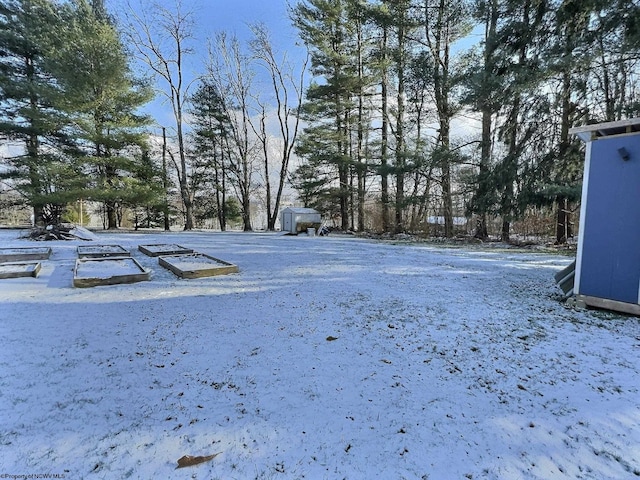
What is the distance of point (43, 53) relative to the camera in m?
12.1

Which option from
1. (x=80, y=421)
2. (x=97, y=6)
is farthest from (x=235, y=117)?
(x=80, y=421)

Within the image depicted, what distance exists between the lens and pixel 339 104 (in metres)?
15.8

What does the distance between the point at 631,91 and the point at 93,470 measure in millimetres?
10941

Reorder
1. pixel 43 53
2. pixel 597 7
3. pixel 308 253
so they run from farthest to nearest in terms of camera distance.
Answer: pixel 43 53 < pixel 308 253 < pixel 597 7

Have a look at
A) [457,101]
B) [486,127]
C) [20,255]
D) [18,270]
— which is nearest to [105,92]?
[20,255]

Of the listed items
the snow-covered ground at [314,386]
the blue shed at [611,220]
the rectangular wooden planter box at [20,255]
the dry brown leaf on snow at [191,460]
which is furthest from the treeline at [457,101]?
the rectangular wooden planter box at [20,255]

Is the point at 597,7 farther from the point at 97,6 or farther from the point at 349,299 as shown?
the point at 97,6

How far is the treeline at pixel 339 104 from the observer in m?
7.37

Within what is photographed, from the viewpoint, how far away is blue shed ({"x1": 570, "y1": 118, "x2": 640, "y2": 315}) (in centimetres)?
328

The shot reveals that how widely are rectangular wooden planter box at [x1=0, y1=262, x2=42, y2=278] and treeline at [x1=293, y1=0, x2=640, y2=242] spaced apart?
9284mm

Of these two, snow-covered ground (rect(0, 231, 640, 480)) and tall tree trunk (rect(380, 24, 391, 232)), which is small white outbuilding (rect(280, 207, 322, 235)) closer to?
tall tree trunk (rect(380, 24, 391, 232))

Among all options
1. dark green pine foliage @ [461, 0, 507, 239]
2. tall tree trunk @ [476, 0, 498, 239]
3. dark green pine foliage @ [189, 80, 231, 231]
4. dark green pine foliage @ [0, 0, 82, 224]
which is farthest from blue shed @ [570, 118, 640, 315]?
dark green pine foliage @ [189, 80, 231, 231]

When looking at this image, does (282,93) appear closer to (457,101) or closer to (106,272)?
(457,101)

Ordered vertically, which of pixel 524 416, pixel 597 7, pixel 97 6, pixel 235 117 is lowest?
pixel 524 416
